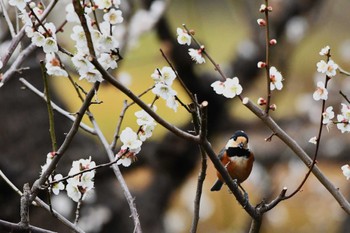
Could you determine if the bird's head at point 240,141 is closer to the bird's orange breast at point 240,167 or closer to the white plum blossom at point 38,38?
the bird's orange breast at point 240,167

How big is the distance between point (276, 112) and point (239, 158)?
5067mm

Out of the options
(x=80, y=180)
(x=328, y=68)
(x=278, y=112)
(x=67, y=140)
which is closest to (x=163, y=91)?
(x=67, y=140)

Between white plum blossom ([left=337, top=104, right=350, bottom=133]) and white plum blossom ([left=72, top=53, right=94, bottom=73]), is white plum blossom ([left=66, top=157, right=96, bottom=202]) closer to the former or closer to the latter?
white plum blossom ([left=72, top=53, right=94, bottom=73])

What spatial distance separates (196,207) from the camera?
2146mm

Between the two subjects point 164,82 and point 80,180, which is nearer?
point 164,82

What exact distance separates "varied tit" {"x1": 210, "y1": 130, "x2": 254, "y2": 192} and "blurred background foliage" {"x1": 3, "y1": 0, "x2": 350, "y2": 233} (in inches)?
48.6

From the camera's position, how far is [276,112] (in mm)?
7711

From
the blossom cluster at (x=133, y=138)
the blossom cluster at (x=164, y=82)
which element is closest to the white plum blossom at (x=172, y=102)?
the blossom cluster at (x=164, y=82)

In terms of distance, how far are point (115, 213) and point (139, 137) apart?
130 inches

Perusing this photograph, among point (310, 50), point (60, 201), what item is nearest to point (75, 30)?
point (60, 201)

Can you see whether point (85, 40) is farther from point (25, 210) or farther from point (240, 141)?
point (240, 141)

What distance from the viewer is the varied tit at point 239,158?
2678mm

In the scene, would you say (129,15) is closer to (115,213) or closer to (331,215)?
(115,213)

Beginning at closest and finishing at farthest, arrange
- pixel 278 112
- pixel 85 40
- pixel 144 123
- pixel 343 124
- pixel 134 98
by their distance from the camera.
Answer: pixel 134 98 < pixel 85 40 < pixel 144 123 < pixel 343 124 < pixel 278 112
